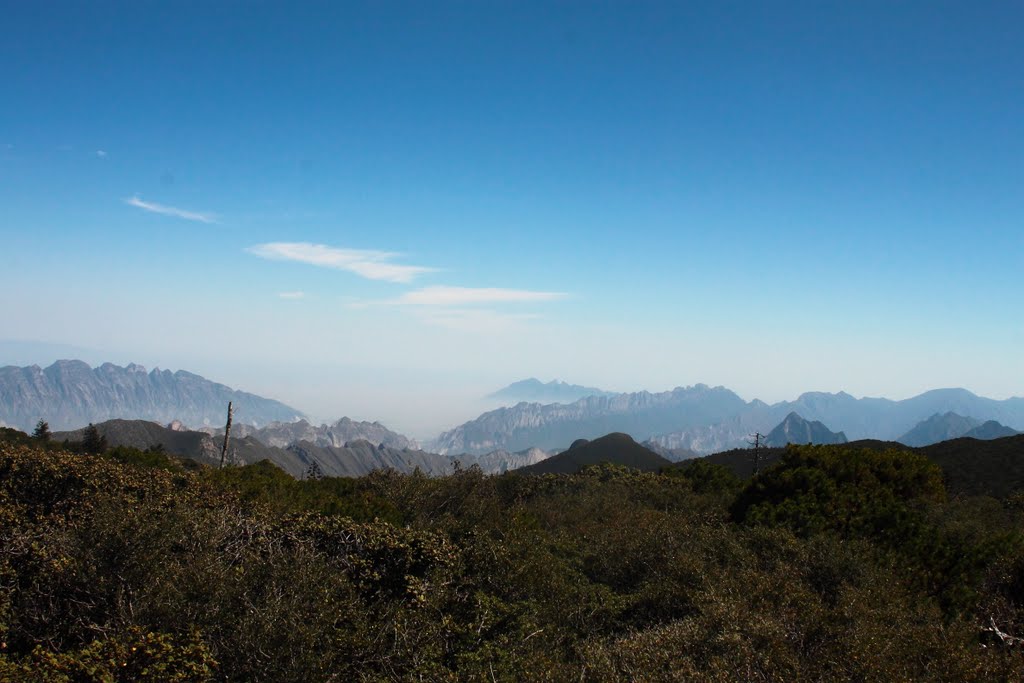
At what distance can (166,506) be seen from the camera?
23016 millimetres

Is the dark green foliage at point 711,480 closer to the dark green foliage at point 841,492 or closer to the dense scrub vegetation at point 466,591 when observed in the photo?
the dark green foliage at point 841,492

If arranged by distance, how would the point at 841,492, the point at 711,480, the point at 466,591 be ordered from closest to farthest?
the point at 466,591 < the point at 841,492 < the point at 711,480

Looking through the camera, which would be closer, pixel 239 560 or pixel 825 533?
pixel 239 560

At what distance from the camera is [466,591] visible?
2008 centimetres

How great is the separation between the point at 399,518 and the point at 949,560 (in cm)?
2300

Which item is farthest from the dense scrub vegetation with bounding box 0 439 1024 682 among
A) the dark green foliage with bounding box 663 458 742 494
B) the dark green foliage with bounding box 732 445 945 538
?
the dark green foliage with bounding box 663 458 742 494

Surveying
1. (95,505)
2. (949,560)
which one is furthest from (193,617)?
(949,560)

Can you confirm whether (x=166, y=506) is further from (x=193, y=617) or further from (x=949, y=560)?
(x=949, y=560)

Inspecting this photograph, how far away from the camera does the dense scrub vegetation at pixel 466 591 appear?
1334 centimetres

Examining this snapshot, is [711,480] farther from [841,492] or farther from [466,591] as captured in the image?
[466,591]

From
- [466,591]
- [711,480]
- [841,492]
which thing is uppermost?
[841,492]

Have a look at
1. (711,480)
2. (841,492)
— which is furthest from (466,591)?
(711,480)

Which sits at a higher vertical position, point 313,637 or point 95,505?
point 95,505

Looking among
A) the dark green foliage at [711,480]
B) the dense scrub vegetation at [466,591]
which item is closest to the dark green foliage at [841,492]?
the dense scrub vegetation at [466,591]
